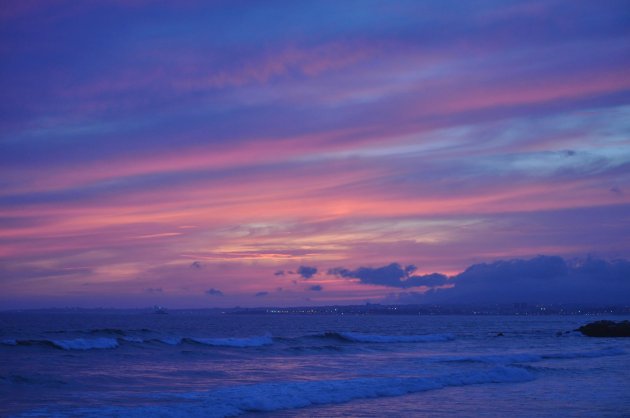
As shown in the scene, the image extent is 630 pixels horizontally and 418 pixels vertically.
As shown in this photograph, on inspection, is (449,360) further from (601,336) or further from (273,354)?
(601,336)

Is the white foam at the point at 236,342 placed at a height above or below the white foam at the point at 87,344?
below

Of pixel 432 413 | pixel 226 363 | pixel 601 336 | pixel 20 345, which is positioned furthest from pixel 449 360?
pixel 601 336

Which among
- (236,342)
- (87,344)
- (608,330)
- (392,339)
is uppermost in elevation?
(87,344)

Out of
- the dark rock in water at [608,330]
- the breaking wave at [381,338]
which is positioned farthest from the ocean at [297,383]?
the dark rock in water at [608,330]

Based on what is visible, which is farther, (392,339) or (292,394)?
(392,339)

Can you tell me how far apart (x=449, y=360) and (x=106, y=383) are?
18521mm

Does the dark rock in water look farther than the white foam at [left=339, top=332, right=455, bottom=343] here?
Yes

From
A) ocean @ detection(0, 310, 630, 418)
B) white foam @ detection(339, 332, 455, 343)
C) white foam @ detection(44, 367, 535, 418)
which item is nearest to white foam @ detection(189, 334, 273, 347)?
ocean @ detection(0, 310, 630, 418)

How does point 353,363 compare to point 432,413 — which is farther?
point 353,363

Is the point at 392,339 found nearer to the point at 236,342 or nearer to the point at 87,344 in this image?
the point at 236,342

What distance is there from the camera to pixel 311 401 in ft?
69.4

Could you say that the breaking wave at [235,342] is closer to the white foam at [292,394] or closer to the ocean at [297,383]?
the ocean at [297,383]

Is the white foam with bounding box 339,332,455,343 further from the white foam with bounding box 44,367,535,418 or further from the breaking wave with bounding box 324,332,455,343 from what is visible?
the white foam with bounding box 44,367,535,418

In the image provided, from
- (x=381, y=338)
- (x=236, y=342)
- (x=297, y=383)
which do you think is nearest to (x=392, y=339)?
(x=381, y=338)
